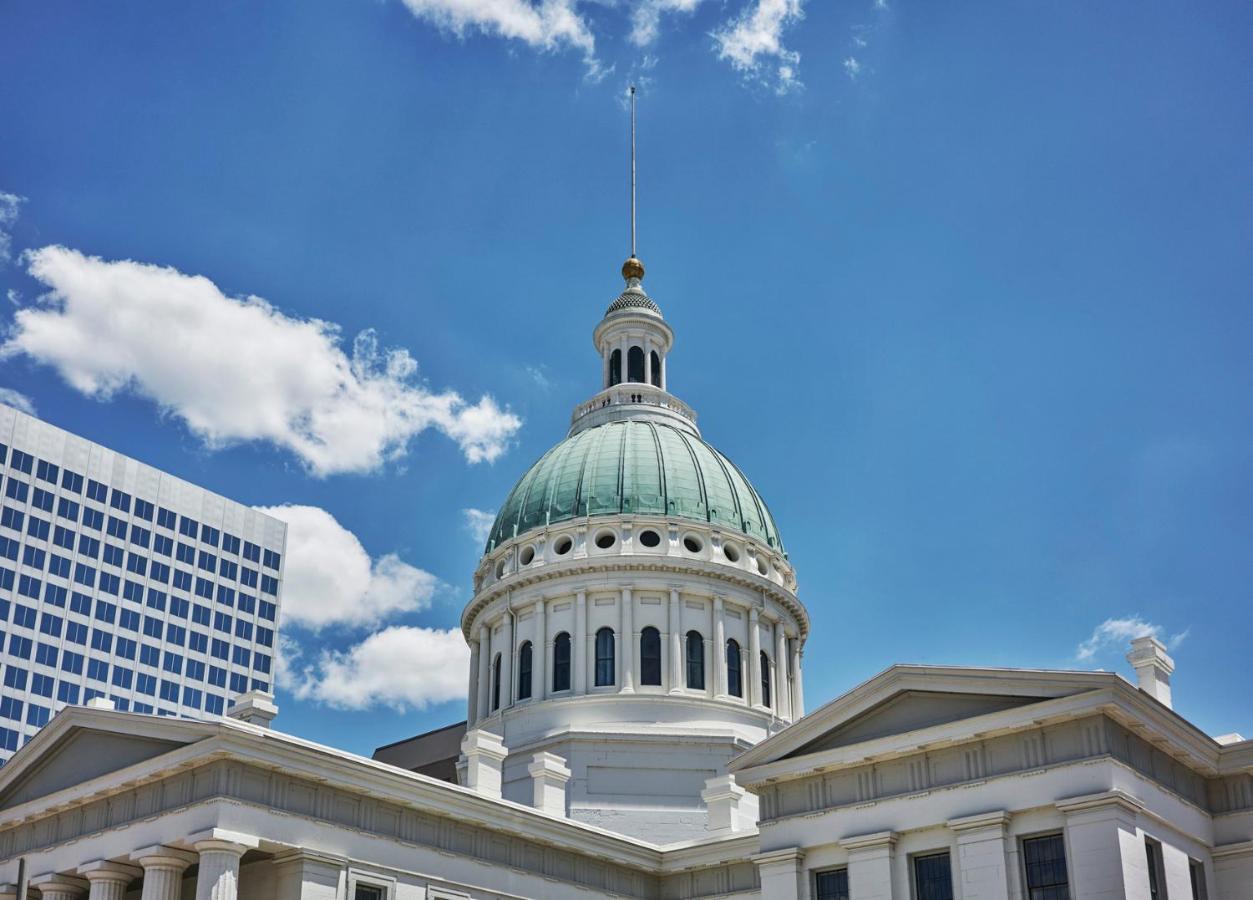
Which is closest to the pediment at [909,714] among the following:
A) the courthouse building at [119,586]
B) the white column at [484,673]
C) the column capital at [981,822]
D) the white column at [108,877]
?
the column capital at [981,822]

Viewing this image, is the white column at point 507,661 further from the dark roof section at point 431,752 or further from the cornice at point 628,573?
the dark roof section at point 431,752

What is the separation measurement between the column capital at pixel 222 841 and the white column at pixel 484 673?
3153 cm

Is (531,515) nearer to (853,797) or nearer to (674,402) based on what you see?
(674,402)

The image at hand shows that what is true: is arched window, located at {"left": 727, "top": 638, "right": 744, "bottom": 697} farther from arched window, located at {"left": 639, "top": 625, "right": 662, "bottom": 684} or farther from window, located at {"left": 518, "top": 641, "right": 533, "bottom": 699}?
window, located at {"left": 518, "top": 641, "right": 533, "bottom": 699}

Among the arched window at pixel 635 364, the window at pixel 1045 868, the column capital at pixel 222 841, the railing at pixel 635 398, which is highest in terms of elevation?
the arched window at pixel 635 364

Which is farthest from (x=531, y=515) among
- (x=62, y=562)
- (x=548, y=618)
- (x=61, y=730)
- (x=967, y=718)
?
(x=62, y=562)

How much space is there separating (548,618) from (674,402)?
1616 cm

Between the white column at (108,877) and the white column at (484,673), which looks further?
the white column at (484,673)

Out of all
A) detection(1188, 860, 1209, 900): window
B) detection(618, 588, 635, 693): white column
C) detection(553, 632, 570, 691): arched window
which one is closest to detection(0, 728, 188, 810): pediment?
detection(553, 632, 570, 691): arched window

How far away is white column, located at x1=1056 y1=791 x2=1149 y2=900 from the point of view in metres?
37.4

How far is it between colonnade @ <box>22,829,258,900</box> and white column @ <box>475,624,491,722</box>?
26714mm

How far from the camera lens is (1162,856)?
1548 inches

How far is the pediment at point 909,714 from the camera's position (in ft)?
135

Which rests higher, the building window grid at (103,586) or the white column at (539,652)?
the building window grid at (103,586)
